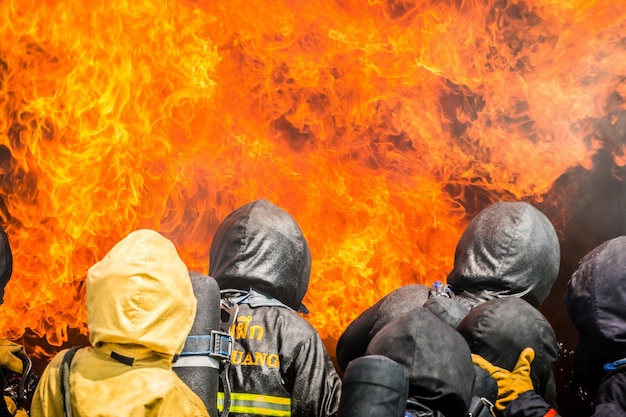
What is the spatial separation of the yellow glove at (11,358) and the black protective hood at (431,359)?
248 cm

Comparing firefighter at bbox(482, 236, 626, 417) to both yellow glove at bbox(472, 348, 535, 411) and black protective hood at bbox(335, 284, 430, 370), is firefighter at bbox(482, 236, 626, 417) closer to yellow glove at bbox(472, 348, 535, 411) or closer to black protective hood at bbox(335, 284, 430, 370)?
yellow glove at bbox(472, 348, 535, 411)

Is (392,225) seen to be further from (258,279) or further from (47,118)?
(258,279)

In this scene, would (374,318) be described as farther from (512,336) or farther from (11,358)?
(11,358)

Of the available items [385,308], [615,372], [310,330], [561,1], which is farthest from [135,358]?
[561,1]

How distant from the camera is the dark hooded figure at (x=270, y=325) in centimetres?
449

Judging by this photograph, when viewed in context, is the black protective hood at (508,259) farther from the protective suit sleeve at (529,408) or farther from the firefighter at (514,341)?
the protective suit sleeve at (529,408)

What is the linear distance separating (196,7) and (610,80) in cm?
487

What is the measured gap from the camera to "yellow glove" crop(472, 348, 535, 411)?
14.3 ft

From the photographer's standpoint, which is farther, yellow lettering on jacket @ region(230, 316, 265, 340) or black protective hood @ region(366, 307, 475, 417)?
yellow lettering on jacket @ region(230, 316, 265, 340)

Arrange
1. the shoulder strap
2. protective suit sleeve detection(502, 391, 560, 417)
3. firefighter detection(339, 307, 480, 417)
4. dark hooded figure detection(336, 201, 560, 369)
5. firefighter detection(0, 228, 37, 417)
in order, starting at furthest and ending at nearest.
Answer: dark hooded figure detection(336, 201, 560, 369)
firefighter detection(0, 228, 37, 417)
protective suit sleeve detection(502, 391, 560, 417)
firefighter detection(339, 307, 480, 417)
the shoulder strap

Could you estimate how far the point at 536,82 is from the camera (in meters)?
9.40

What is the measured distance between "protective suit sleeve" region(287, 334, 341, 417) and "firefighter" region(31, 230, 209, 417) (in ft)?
2.85

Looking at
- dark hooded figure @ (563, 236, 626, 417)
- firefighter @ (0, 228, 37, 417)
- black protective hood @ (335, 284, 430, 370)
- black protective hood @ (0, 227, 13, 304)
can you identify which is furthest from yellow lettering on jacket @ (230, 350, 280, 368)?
black protective hood @ (0, 227, 13, 304)

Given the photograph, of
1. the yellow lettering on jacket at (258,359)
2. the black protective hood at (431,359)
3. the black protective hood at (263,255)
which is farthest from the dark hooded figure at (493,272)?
the black protective hood at (431,359)
